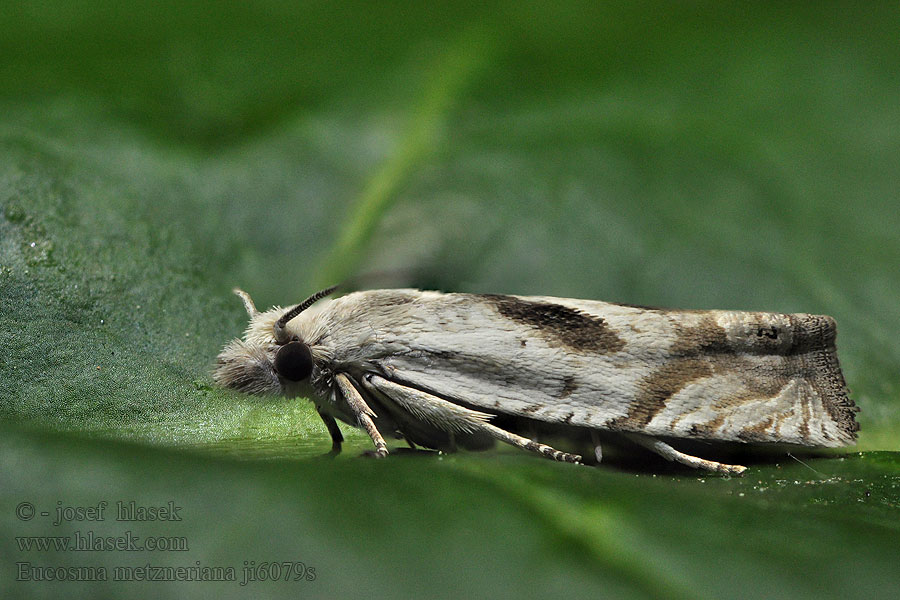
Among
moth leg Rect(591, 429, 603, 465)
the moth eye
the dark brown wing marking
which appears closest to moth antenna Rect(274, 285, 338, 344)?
the dark brown wing marking

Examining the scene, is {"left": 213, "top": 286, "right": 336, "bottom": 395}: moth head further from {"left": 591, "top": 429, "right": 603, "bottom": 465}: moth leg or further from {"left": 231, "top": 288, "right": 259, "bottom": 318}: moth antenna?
{"left": 591, "top": 429, "right": 603, "bottom": 465}: moth leg

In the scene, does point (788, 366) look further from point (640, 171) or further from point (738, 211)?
point (640, 171)

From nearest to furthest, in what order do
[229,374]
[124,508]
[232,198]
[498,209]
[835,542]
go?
[124,508] < [835,542] < [229,374] < [232,198] < [498,209]

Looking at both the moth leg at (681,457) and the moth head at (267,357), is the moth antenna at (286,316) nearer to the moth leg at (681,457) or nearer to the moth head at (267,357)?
the moth head at (267,357)

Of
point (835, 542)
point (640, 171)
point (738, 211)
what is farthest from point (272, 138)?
point (835, 542)

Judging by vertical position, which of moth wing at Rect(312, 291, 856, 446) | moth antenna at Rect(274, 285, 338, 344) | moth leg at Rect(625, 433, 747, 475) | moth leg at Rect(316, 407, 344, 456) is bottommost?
moth leg at Rect(316, 407, 344, 456)

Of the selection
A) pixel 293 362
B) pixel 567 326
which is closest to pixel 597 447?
pixel 567 326

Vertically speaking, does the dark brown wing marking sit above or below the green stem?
below

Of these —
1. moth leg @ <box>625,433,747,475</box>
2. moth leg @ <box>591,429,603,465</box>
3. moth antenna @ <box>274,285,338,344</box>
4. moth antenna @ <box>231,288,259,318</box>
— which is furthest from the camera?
moth antenna @ <box>231,288,259,318</box>
